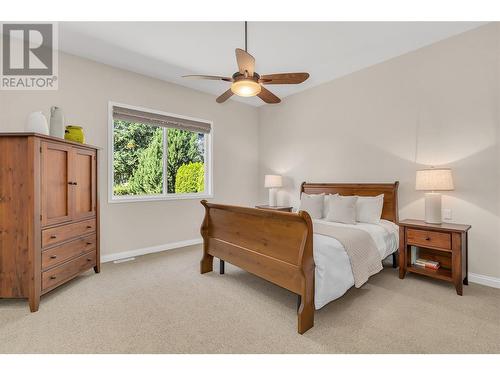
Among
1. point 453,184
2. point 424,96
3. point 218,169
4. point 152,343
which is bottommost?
point 152,343

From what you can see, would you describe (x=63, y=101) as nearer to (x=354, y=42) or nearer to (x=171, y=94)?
(x=171, y=94)

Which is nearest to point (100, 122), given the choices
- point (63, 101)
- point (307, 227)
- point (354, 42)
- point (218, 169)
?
point (63, 101)

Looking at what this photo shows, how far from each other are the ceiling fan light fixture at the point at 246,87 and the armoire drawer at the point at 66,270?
8.26 feet

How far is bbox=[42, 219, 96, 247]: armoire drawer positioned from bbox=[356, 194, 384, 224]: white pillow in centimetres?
342

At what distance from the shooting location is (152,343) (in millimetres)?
1740

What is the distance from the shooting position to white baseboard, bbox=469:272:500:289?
2.65 m

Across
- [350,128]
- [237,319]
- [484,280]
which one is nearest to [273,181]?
[350,128]

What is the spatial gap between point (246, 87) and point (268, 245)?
1516mm

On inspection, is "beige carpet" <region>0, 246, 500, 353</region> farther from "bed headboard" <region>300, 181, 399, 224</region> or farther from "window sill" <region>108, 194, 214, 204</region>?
"window sill" <region>108, 194, 214, 204</region>

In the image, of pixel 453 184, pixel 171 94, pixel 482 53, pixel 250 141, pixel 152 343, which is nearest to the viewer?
pixel 152 343

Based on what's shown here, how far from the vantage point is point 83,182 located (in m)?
2.84

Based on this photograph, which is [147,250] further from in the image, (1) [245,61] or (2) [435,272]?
(2) [435,272]

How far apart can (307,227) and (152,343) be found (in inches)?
55.1

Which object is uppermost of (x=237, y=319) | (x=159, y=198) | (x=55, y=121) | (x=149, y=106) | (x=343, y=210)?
(x=149, y=106)
